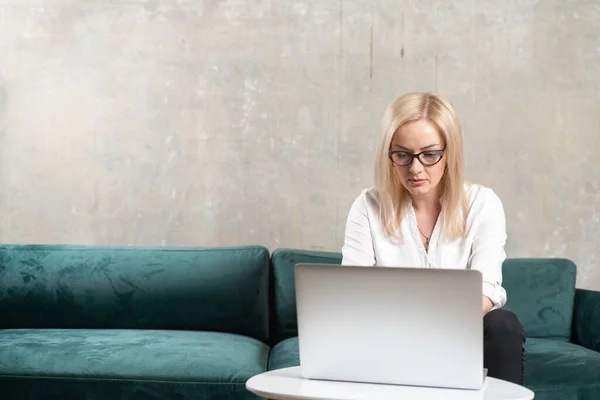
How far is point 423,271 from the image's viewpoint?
1479 mm

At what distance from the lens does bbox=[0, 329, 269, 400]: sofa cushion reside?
2.57 metres

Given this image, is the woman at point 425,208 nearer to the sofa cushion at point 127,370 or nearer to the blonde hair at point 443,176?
the blonde hair at point 443,176

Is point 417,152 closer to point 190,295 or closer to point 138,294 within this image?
point 190,295

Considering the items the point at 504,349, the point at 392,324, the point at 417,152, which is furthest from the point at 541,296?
the point at 392,324

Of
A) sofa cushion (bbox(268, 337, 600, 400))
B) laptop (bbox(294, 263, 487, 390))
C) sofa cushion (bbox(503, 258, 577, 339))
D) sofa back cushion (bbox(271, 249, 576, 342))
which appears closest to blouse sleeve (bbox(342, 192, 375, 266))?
sofa cushion (bbox(268, 337, 600, 400))

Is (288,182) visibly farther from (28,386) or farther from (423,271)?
(423,271)

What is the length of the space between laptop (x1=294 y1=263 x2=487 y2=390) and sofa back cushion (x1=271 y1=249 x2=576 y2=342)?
5.26ft

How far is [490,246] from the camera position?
2.18 m

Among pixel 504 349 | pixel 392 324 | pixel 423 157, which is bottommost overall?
pixel 504 349

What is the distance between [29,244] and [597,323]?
2185mm

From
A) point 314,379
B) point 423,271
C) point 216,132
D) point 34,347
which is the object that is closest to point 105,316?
point 34,347

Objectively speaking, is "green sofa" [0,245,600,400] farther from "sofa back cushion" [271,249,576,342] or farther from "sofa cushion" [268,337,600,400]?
"sofa cushion" [268,337,600,400]

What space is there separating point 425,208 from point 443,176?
105 mm

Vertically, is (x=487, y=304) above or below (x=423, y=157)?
below
